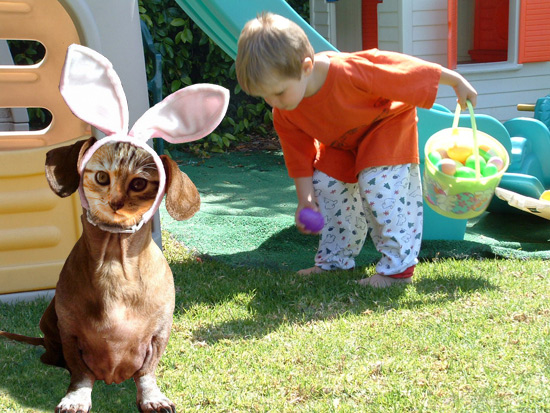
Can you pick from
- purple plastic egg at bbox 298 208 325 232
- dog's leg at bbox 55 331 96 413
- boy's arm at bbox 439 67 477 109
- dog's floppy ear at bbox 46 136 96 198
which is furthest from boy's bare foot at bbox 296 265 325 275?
dog's floppy ear at bbox 46 136 96 198

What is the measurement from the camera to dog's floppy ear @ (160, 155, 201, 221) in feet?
6.04

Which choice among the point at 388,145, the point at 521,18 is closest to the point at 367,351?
the point at 388,145

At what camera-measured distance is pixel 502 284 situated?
3.18 m

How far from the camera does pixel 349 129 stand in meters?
3.23

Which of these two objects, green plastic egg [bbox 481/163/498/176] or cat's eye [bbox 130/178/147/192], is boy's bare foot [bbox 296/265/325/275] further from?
cat's eye [bbox 130/178/147/192]

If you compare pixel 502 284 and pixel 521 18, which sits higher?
pixel 521 18

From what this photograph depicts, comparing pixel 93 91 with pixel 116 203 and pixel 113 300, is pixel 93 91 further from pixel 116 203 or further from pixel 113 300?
pixel 113 300

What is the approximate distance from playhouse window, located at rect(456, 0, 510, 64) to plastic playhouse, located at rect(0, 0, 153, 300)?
748 centimetres

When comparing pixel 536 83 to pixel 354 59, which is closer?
pixel 354 59

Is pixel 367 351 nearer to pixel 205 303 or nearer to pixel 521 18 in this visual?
pixel 205 303

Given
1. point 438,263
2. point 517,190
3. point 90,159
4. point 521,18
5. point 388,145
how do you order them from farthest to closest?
point 521,18
point 517,190
point 438,263
point 388,145
point 90,159

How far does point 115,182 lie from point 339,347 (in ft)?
4.00

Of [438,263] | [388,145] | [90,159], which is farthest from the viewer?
[438,263]

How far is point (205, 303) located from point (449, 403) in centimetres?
126
